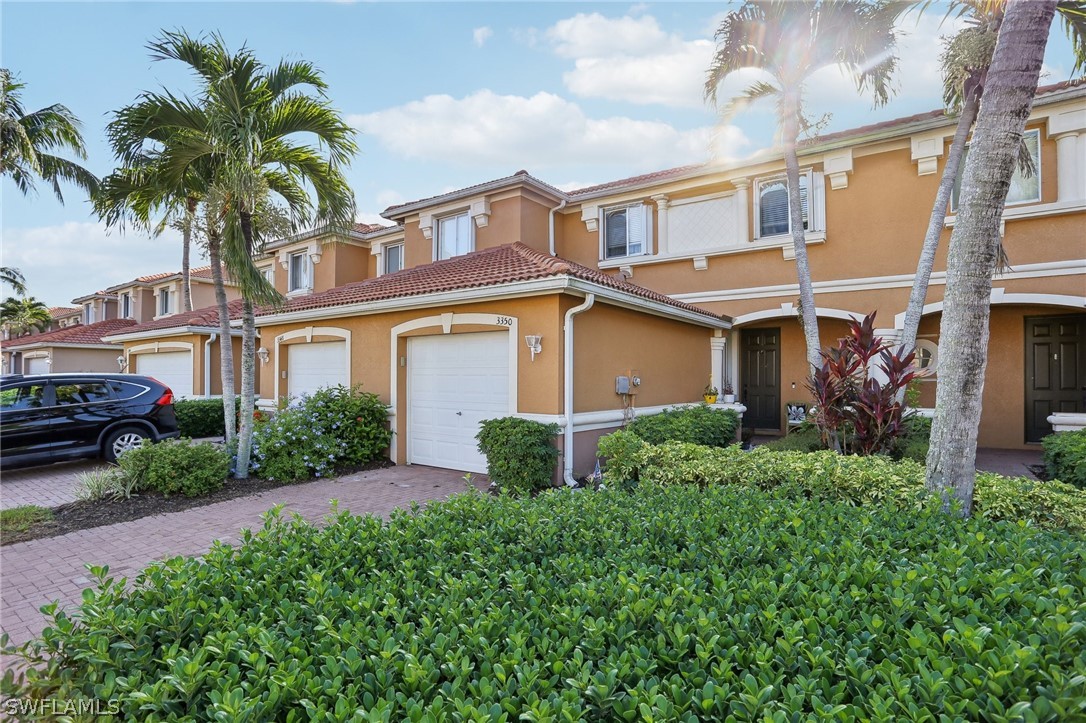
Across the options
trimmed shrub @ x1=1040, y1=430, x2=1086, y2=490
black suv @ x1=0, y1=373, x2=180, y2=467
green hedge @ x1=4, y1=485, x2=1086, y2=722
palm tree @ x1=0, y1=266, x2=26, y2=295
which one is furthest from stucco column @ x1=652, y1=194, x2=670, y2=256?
palm tree @ x1=0, y1=266, x2=26, y2=295

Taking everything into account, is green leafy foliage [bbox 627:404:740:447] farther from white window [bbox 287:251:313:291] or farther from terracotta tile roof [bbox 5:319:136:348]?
terracotta tile roof [bbox 5:319:136:348]

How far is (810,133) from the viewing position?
10312 millimetres

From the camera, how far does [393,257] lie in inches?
703

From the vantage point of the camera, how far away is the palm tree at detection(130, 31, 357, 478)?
7.61 m

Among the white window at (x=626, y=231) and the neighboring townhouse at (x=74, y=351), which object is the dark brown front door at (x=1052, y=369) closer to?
the white window at (x=626, y=231)

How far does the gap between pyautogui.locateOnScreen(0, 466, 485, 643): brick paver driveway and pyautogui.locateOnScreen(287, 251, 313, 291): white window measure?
11950 mm

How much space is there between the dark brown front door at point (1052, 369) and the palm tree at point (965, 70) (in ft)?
13.5

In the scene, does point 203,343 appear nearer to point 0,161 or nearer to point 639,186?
point 0,161

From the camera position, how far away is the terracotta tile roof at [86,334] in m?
23.3

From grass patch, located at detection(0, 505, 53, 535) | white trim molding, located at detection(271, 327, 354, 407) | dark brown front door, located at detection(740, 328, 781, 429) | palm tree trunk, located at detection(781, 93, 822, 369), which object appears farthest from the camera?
dark brown front door, located at detection(740, 328, 781, 429)

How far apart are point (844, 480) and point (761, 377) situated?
28.9 feet

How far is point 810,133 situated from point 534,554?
34.2 ft

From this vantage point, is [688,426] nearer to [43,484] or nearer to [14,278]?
[43,484]

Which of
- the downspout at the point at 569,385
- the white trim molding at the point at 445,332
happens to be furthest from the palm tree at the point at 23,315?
the downspout at the point at 569,385
